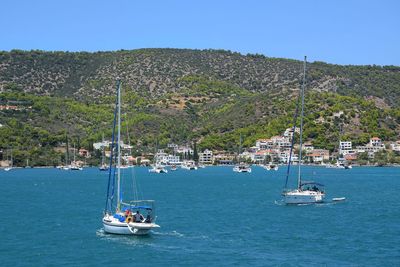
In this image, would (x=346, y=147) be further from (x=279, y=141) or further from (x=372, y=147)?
(x=279, y=141)

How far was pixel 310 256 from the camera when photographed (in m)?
38.7

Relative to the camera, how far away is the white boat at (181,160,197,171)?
183 metres

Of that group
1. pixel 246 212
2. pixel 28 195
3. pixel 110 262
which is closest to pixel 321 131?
pixel 28 195

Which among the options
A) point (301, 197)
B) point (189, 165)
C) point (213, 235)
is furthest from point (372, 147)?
point (213, 235)

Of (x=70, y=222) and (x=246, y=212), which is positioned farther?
(x=246, y=212)

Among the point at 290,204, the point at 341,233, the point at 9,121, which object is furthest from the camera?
the point at 9,121

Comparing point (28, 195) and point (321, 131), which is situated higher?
point (321, 131)

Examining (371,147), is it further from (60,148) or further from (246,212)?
(246,212)

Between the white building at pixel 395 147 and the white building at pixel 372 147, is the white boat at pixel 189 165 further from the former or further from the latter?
the white building at pixel 395 147

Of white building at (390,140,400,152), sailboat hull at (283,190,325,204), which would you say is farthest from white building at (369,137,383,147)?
sailboat hull at (283,190,325,204)

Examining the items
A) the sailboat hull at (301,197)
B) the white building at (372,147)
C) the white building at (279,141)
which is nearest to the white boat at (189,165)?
the white building at (279,141)

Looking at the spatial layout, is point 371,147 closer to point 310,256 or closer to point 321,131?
point 321,131

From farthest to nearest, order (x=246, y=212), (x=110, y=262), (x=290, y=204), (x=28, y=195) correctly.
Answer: (x=28, y=195), (x=290, y=204), (x=246, y=212), (x=110, y=262)

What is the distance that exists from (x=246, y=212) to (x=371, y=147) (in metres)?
141
